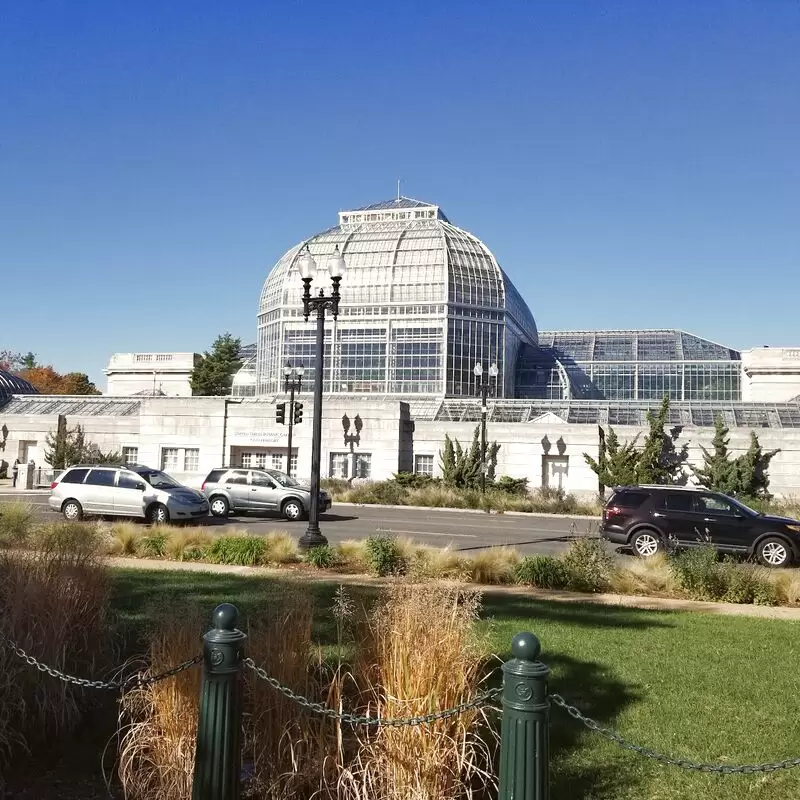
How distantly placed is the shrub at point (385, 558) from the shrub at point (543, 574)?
82.8 inches

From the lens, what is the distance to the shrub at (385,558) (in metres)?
13.2

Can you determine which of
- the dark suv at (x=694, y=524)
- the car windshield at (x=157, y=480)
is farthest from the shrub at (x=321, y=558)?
the car windshield at (x=157, y=480)

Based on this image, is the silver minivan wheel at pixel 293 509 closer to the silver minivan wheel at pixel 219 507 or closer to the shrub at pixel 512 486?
the silver minivan wheel at pixel 219 507

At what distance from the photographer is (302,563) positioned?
1429 cm

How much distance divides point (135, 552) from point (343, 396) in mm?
34366

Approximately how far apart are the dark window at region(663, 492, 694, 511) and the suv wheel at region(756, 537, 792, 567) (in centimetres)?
168

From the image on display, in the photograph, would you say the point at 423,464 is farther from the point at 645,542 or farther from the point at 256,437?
the point at 645,542

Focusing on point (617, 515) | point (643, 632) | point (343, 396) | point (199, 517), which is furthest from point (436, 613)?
point (343, 396)

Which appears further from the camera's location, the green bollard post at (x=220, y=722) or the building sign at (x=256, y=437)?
the building sign at (x=256, y=437)

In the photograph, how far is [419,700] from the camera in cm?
451

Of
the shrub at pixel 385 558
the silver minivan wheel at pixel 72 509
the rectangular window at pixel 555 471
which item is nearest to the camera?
the shrub at pixel 385 558

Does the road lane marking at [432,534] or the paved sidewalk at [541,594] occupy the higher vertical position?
the road lane marking at [432,534]

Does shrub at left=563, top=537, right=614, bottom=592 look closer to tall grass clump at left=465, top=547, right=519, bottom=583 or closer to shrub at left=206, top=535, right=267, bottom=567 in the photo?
tall grass clump at left=465, top=547, right=519, bottom=583

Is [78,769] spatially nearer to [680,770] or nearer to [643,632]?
[680,770]
